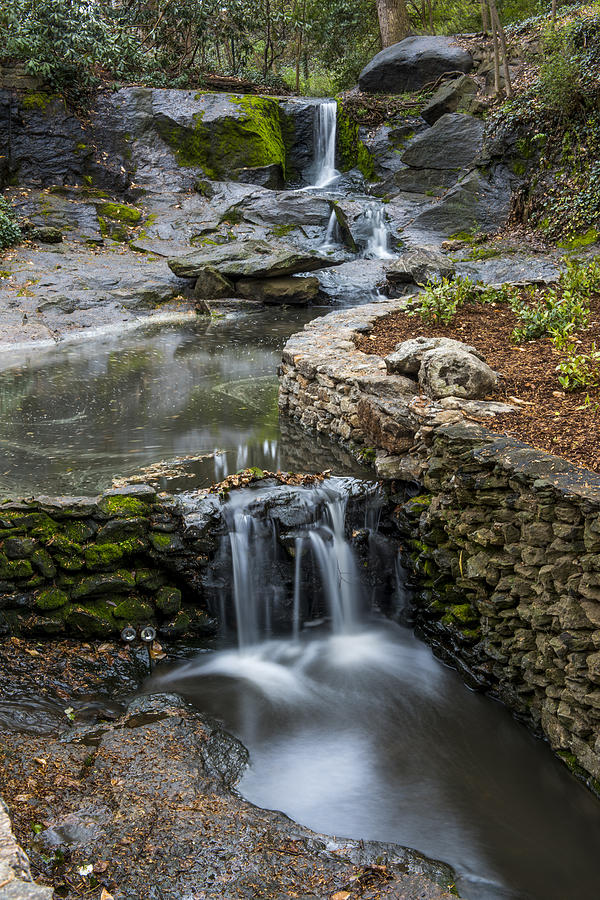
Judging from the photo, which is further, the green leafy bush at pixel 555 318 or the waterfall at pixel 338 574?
the green leafy bush at pixel 555 318

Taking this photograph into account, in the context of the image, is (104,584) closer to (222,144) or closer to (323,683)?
(323,683)

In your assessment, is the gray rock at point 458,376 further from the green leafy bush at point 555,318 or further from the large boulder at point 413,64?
the large boulder at point 413,64

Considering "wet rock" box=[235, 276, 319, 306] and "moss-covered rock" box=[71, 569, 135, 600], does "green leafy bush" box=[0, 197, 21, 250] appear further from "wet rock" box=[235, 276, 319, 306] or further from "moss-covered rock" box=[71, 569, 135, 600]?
"moss-covered rock" box=[71, 569, 135, 600]

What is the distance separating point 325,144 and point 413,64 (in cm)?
328

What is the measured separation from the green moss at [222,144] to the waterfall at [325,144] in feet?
5.67

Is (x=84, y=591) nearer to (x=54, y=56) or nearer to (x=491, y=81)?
(x=54, y=56)

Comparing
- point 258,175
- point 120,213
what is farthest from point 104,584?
point 258,175

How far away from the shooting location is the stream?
341 centimetres

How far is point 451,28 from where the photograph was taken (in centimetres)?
2395

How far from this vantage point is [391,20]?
67.8 feet

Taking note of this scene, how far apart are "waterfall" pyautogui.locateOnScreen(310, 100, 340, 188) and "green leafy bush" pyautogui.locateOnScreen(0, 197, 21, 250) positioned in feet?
26.0

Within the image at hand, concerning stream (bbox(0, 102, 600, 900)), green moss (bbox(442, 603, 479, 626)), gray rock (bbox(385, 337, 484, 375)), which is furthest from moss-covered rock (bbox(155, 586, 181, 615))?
gray rock (bbox(385, 337, 484, 375))

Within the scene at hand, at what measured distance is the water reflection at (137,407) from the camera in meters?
6.06

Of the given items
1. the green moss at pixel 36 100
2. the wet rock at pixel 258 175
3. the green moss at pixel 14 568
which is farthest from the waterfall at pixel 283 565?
the green moss at pixel 36 100
